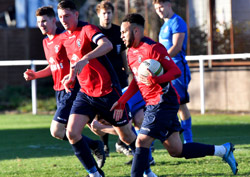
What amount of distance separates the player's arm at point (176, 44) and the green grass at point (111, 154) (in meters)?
1.46

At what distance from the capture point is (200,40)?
667 inches

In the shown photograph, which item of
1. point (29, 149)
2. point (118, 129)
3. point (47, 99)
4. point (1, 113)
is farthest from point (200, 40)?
point (118, 129)

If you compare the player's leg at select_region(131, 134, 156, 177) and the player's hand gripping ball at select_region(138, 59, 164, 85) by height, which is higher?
the player's hand gripping ball at select_region(138, 59, 164, 85)

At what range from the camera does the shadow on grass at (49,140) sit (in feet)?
31.3

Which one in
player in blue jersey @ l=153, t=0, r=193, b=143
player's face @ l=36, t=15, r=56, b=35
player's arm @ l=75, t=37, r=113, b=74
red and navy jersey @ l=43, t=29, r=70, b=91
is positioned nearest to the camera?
player's arm @ l=75, t=37, r=113, b=74

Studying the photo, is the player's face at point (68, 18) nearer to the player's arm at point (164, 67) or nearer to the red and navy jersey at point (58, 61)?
the red and navy jersey at point (58, 61)

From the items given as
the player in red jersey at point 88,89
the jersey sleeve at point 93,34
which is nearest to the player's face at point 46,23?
the player in red jersey at point 88,89

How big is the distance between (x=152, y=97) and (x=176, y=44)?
8.02 feet

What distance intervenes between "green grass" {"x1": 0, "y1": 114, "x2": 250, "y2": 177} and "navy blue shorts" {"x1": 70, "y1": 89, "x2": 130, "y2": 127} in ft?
2.57

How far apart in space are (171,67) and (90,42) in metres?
1.30

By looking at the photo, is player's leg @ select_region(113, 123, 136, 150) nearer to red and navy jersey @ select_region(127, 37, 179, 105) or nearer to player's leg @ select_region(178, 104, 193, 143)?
red and navy jersey @ select_region(127, 37, 179, 105)

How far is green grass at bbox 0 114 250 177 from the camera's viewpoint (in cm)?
720

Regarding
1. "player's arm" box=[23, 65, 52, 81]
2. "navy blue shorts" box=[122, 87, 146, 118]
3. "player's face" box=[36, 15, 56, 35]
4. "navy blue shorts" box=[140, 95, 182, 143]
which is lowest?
"navy blue shorts" box=[122, 87, 146, 118]

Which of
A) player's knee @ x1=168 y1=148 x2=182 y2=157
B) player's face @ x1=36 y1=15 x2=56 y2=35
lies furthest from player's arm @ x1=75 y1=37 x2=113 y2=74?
player's face @ x1=36 y1=15 x2=56 y2=35
